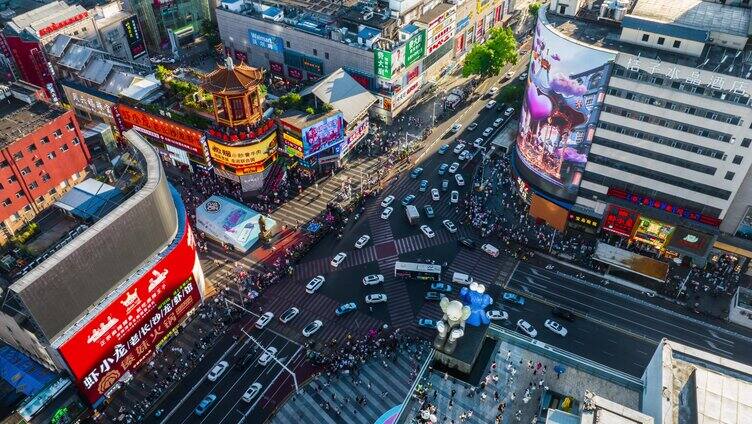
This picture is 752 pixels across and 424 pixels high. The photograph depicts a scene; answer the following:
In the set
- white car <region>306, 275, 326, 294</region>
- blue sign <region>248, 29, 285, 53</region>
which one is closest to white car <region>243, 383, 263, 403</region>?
white car <region>306, 275, 326, 294</region>

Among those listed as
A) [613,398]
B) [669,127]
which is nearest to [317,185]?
[669,127]

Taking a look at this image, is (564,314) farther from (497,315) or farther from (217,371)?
(217,371)

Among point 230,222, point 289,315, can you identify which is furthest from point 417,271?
point 230,222

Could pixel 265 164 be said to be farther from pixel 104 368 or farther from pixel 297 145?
pixel 104 368

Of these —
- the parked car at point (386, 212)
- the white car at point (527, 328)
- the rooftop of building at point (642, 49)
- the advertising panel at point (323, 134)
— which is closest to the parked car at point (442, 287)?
the white car at point (527, 328)

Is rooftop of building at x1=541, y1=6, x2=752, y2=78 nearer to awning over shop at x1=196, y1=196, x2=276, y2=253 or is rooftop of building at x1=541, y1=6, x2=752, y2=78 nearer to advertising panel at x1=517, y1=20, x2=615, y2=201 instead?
advertising panel at x1=517, y1=20, x2=615, y2=201

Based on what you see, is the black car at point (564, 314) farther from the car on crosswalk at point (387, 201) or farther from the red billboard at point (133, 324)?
the red billboard at point (133, 324)
